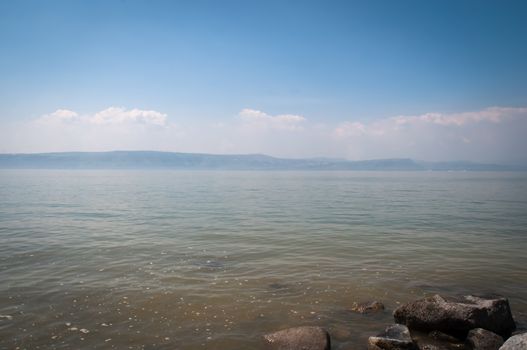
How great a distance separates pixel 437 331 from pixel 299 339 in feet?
15.2

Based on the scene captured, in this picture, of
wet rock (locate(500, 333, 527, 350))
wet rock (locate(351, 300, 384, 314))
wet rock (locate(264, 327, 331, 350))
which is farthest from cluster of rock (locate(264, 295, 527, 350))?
wet rock (locate(500, 333, 527, 350))

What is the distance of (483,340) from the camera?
10.3 m

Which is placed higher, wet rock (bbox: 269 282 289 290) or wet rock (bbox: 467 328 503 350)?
wet rock (bbox: 467 328 503 350)

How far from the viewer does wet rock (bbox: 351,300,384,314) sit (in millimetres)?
13633

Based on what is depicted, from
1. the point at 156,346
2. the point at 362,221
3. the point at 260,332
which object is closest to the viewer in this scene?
the point at 156,346

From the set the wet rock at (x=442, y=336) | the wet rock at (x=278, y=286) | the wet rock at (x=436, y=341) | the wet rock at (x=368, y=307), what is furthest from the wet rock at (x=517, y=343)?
the wet rock at (x=278, y=286)

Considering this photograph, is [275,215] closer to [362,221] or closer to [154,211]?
[362,221]

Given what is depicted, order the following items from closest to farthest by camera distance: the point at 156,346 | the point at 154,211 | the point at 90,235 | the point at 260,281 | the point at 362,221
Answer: the point at 156,346
the point at 260,281
the point at 90,235
the point at 362,221
the point at 154,211

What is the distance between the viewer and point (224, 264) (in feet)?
67.1

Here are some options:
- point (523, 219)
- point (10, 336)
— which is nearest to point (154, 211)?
point (10, 336)

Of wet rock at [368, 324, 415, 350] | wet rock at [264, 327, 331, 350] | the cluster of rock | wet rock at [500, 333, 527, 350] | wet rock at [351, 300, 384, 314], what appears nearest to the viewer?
wet rock at [500, 333, 527, 350]

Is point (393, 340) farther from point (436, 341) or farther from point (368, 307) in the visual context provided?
point (368, 307)

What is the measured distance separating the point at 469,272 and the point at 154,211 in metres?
36.7

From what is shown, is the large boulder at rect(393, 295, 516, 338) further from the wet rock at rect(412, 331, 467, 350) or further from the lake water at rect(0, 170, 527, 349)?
the lake water at rect(0, 170, 527, 349)
